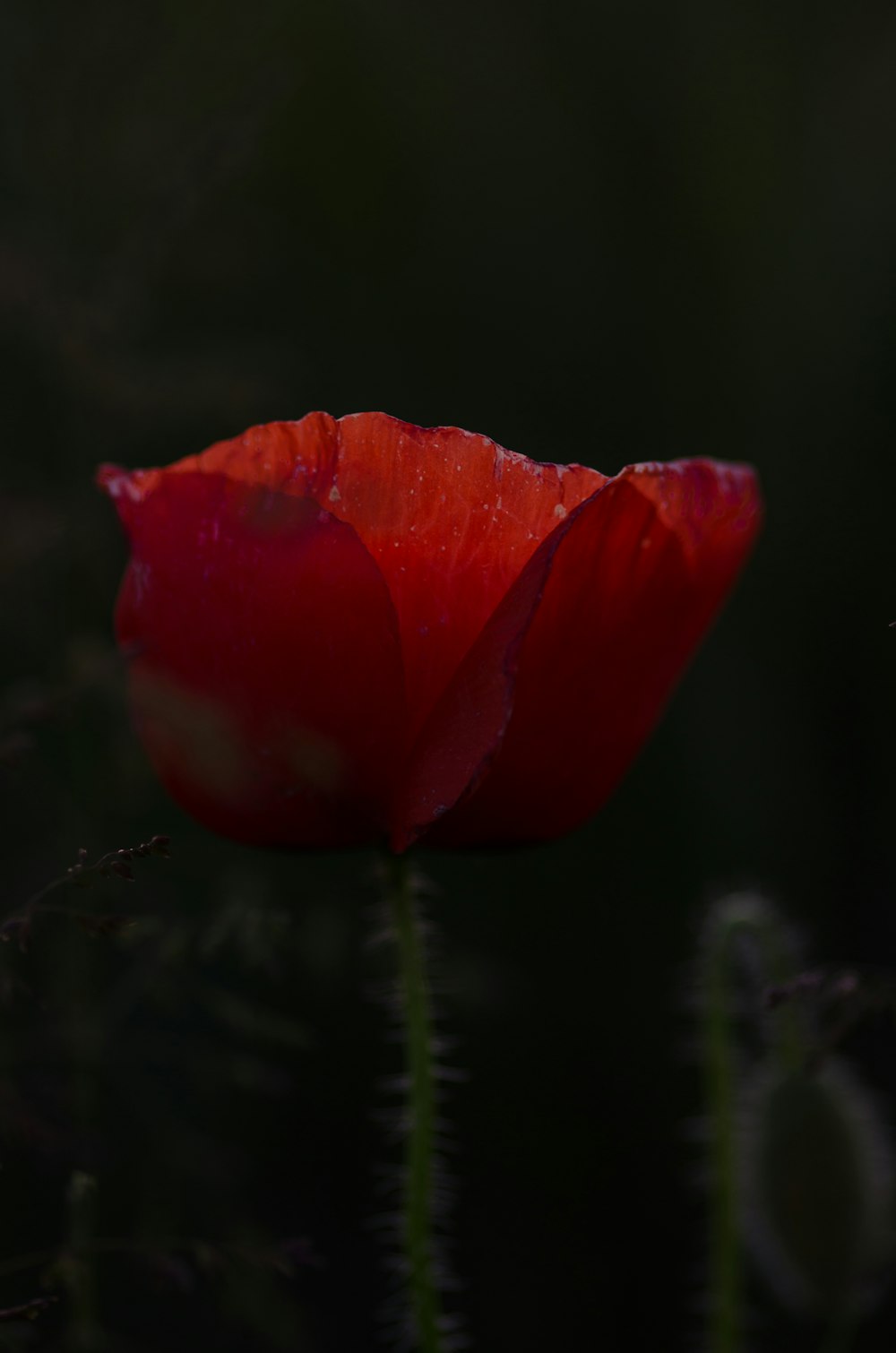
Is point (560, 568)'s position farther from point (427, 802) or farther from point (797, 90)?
point (797, 90)

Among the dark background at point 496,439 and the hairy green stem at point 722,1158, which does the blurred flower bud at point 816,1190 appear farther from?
the dark background at point 496,439

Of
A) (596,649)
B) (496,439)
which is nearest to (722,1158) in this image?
(596,649)

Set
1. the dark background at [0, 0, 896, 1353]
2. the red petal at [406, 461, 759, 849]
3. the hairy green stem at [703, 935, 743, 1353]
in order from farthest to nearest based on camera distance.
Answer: the dark background at [0, 0, 896, 1353]
the hairy green stem at [703, 935, 743, 1353]
the red petal at [406, 461, 759, 849]

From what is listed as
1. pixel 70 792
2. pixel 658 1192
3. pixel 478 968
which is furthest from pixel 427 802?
pixel 658 1192

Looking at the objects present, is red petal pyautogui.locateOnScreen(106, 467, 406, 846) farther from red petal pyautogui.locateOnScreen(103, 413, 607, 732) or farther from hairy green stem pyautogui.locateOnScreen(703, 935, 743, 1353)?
hairy green stem pyautogui.locateOnScreen(703, 935, 743, 1353)

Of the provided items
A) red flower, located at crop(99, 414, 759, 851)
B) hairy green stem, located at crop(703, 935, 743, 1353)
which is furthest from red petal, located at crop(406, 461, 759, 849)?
hairy green stem, located at crop(703, 935, 743, 1353)

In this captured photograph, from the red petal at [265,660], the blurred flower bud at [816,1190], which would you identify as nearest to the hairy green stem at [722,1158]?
the blurred flower bud at [816,1190]

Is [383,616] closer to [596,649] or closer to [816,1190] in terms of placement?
[596,649]
